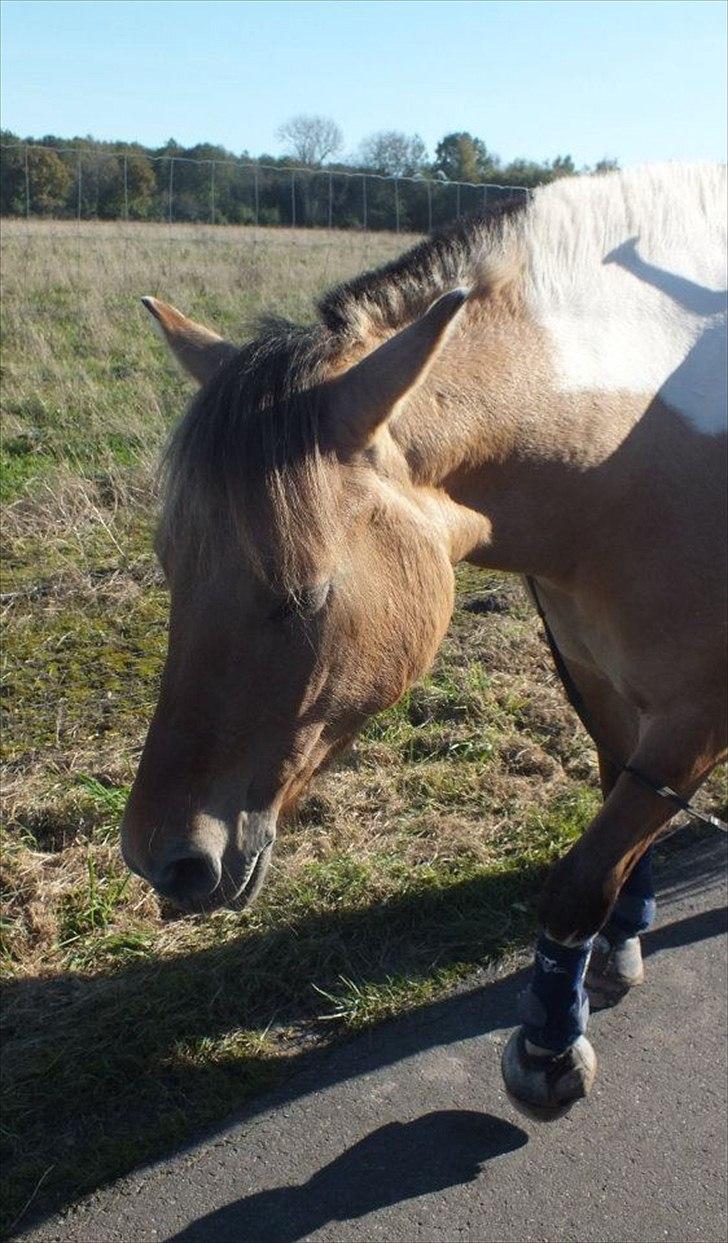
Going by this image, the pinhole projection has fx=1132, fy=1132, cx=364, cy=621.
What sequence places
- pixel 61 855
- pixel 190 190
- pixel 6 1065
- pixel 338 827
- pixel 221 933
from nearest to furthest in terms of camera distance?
pixel 6 1065, pixel 221 933, pixel 61 855, pixel 338 827, pixel 190 190

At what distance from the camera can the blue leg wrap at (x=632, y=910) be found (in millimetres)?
3236

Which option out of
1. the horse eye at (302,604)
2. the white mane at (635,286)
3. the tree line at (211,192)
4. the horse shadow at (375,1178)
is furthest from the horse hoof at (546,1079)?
the tree line at (211,192)

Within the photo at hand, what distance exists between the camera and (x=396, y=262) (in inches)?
98.4

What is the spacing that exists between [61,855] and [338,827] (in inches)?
35.9

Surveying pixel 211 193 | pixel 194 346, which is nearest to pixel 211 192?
pixel 211 193

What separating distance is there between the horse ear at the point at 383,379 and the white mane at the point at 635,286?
1.80 ft

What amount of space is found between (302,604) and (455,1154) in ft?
4.76

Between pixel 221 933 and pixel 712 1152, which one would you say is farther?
pixel 221 933

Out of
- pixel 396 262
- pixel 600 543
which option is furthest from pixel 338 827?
pixel 396 262

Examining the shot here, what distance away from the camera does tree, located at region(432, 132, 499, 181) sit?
2083 cm

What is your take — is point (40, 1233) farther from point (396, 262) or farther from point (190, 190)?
point (190, 190)

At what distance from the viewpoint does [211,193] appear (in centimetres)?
1482

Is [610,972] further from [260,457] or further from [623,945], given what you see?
[260,457]

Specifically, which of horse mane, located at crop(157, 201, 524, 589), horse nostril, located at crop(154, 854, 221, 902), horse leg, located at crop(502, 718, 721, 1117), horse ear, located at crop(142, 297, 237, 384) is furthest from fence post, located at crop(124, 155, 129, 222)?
horse nostril, located at crop(154, 854, 221, 902)
